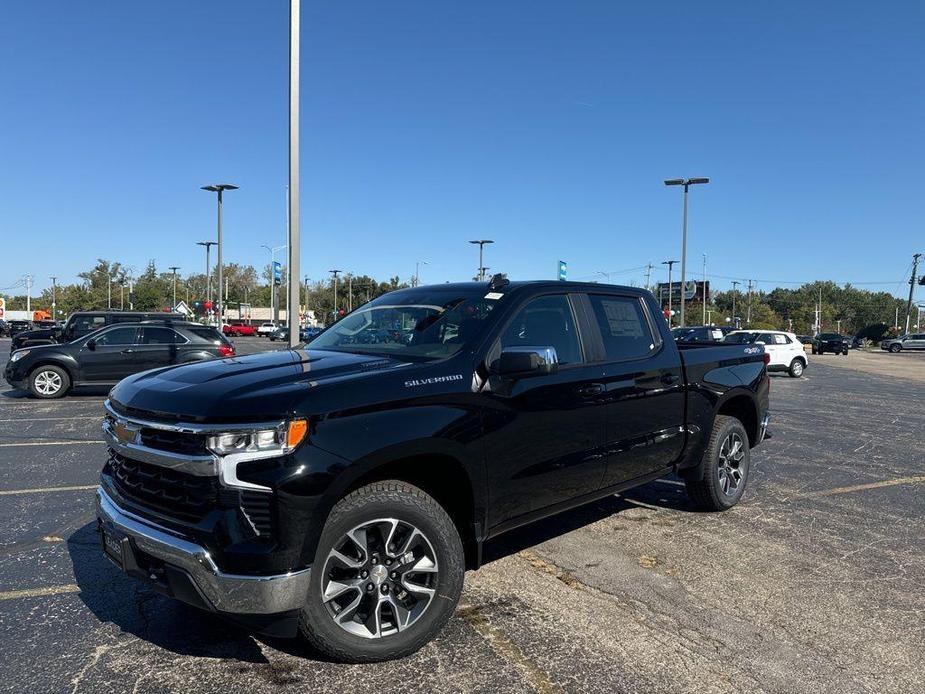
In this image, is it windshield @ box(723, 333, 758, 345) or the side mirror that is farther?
windshield @ box(723, 333, 758, 345)

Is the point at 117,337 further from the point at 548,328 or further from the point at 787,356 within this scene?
the point at 787,356

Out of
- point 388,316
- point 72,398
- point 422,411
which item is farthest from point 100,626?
point 72,398

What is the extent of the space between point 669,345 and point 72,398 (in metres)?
12.9

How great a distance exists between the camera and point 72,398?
13.6m

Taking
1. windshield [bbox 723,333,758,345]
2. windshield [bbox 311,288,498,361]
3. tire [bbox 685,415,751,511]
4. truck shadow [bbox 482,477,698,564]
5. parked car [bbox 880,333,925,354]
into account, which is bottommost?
parked car [bbox 880,333,925,354]

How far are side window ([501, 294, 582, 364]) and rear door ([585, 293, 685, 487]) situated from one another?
0.78 ft

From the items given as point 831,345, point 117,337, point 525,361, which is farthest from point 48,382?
point 831,345

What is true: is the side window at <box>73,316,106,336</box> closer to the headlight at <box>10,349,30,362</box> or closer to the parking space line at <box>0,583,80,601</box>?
the headlight at <box>10,349,30,362</box>

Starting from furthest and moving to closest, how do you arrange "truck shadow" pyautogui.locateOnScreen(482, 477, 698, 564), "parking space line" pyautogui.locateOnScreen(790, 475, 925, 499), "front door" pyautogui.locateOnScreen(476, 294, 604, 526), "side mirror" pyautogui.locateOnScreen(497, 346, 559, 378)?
1. "parking space line" pyautogui.locateOnScreen(790, 475, 925, 499)
2. "truck shadow" pyautogui.locateOnScreen(482, 477, 698, 564)
3. "front door" pyautogui.locateOnScreen(476, 294, 604, 526)
4. "side mirror" pyautogui.locateOnScreen(497, 346, 559, 378)

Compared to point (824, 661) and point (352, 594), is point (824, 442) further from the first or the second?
point (352, 594)

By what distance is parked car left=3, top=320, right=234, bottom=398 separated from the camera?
13.2 meters

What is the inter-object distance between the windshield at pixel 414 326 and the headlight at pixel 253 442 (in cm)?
101

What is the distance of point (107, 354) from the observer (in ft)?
45.1

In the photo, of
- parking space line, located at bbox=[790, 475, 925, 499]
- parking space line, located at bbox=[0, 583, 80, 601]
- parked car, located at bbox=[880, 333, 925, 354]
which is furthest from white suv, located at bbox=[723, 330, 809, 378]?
parked car, located at bbox=[880, 333, 925, 354]
